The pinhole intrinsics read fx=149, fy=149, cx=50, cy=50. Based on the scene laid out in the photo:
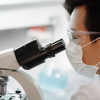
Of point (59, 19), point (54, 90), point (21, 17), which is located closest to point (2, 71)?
point (54, 90)

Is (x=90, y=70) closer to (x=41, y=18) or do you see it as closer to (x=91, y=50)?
(x=91, y=50)

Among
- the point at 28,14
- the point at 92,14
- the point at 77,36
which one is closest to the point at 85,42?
the point at 77,36

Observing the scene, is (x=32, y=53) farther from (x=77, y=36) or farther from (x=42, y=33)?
(x=42, y=33)

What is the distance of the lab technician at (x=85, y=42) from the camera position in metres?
0.73

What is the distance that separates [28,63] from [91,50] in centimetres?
36

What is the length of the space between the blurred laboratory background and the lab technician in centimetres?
28

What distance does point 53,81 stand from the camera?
1.39 m

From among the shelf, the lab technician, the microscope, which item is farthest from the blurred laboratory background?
the microscope

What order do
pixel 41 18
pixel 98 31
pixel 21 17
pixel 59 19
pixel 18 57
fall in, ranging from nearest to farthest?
pixel 18 57
pixel 98 31
pixel 21 17
pixel 41 18
pixel 59 19

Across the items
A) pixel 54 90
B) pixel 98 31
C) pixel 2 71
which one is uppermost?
pixel 98 31

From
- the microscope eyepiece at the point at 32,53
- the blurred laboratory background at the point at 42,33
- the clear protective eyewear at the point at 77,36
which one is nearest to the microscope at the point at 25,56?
the microscope eyepiece at the point at 32,53

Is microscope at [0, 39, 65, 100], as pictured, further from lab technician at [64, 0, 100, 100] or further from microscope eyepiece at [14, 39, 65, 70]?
lab technician at [64, 0, 100, 100]

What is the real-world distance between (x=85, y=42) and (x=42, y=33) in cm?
125

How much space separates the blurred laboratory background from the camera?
136 centimetres
